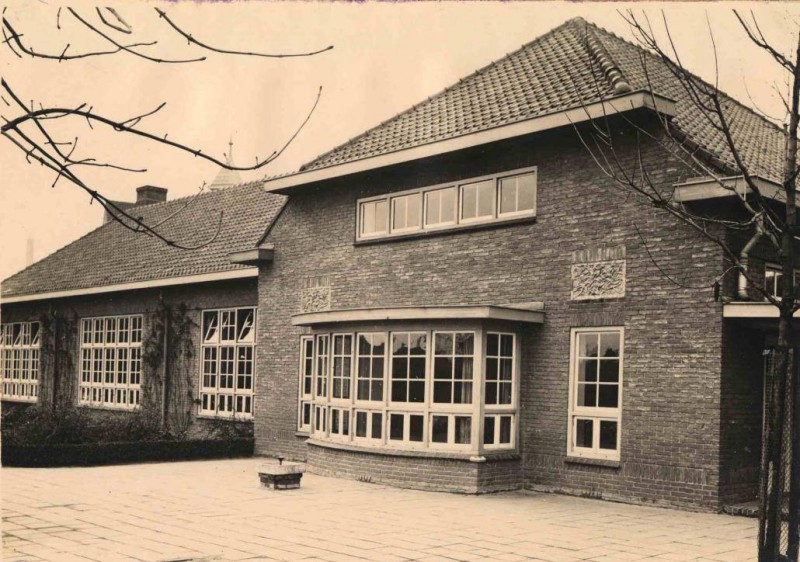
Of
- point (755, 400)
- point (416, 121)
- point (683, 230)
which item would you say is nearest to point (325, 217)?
point (416, 121)

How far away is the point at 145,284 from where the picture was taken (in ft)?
74.6

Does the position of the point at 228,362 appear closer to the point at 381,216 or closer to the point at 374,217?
the point at 374,217

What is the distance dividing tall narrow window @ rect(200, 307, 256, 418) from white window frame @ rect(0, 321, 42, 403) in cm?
938

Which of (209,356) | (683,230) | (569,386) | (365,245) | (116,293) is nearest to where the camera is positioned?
(683,230)

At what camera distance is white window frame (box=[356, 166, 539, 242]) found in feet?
46.1

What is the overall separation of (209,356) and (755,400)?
13.0m

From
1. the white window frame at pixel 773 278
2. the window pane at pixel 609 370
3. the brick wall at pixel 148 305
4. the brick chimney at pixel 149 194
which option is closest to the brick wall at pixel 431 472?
the window pane at pixel 609 370

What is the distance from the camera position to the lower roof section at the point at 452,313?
42.2 ft

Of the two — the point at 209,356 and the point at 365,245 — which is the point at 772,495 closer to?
the point at 365,245

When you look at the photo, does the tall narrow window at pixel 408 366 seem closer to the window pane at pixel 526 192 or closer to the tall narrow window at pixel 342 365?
the tall narrow window at pixel 342 365

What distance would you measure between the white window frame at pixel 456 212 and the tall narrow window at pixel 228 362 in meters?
4.92

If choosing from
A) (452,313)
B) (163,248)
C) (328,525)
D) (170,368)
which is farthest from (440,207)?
(163,248)

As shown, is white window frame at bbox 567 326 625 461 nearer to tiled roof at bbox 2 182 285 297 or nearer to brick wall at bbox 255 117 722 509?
brick wall at bbox 255 117 722 509

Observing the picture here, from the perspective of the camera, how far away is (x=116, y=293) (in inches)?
967
